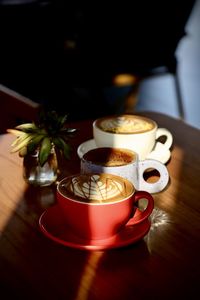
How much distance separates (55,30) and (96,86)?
0.41 meters

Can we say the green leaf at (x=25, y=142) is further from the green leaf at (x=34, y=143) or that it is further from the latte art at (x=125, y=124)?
the latte art at (x=125, y=124)

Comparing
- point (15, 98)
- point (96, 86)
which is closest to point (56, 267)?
point (15, 98)

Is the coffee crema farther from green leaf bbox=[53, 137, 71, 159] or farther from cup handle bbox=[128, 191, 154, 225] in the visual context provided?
cup handle bbox=[128, 191, 154, 225]

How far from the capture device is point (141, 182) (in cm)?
90

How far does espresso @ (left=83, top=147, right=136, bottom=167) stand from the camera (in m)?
0.85

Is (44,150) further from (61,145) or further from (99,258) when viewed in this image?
(99,258)

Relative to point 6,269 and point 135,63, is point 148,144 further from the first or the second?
point 135,63

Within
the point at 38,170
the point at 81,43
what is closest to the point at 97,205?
the point at 38,170

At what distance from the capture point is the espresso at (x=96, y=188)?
720mm

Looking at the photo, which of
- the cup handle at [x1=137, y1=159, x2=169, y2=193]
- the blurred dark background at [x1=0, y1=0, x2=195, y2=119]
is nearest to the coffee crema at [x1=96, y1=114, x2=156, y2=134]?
the cup handle at [x1=137, y1=159, x2=169, y2=193]

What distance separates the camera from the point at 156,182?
907 millimetres

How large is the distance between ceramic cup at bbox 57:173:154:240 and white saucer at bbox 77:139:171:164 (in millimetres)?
260

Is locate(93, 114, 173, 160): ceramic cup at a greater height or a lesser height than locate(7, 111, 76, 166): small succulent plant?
lesser

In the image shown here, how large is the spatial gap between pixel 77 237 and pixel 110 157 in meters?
0.18
